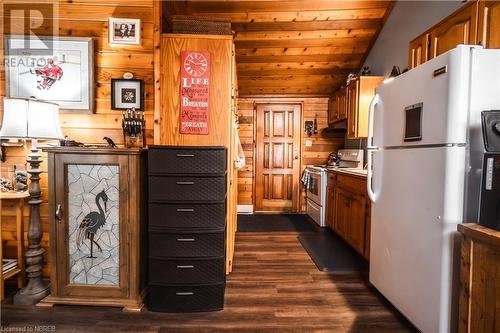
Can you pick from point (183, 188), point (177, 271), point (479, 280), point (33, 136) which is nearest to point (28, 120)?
point (33, 136)

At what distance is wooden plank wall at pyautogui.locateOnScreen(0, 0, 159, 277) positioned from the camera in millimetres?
2252

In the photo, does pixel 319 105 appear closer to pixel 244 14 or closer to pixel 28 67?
pixel 244 14

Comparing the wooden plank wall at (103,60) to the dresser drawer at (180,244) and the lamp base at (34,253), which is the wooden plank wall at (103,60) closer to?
the lamp base at (34,253)

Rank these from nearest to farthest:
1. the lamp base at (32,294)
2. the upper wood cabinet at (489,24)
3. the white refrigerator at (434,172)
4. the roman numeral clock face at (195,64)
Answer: the white refrigerator at (434,172) < the upper wood cabinet at (489,24) < the lamp base at (32,294) < the roman numeral clock face at (195,64)

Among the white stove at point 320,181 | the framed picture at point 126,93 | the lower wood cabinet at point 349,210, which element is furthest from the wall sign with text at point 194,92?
the white stove at point 320,181

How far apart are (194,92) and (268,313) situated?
180 cm

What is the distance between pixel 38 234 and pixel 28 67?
4.34 ft

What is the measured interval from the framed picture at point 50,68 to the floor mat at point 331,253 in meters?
2.69

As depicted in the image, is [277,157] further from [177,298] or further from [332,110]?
→ [177,298]

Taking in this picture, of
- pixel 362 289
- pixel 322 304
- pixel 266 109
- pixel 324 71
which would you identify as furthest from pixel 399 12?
pixel 322 304

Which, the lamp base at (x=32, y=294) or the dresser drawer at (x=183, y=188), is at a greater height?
the dresser drawer at (x=183, y=188)

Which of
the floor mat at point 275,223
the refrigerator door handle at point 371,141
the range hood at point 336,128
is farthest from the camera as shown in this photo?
the range hood at point 336,128

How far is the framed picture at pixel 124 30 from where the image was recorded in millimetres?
2219

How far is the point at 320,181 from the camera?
428 cm
